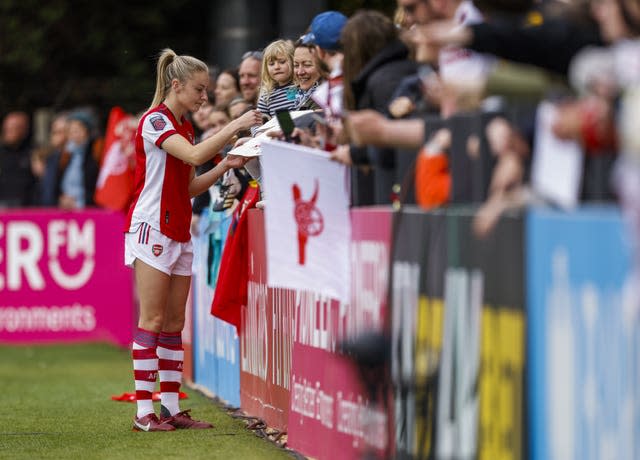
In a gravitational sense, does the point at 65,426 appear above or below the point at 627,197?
below

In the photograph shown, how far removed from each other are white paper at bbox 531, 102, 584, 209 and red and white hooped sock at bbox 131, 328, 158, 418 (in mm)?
4695

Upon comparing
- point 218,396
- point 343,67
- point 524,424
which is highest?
point 343,67

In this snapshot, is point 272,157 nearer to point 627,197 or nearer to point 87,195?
point 627,197

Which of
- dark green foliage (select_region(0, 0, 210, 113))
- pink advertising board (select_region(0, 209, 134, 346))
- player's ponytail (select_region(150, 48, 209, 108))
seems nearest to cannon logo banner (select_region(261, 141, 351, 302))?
player's ponytail (select_region(150, 48, 209, 108))

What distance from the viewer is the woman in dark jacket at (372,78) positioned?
22.1 feet

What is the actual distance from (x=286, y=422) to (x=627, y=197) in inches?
174

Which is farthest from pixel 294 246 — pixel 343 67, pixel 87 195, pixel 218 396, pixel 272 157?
pixel 87 195

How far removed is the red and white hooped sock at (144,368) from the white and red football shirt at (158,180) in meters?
0.62

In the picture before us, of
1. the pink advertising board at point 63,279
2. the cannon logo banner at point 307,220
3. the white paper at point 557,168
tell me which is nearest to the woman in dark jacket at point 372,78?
the cannon logo banner at point 307,220

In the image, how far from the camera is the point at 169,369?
31.0ft

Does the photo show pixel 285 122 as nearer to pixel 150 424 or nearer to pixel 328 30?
pixel 328 30

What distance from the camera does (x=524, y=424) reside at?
4812 mm

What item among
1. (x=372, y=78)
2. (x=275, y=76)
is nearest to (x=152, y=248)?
(x=275, y=76)

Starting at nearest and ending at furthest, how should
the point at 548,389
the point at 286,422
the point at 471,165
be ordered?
the point at 548,389, the point at 471,165, the point at 286,422
